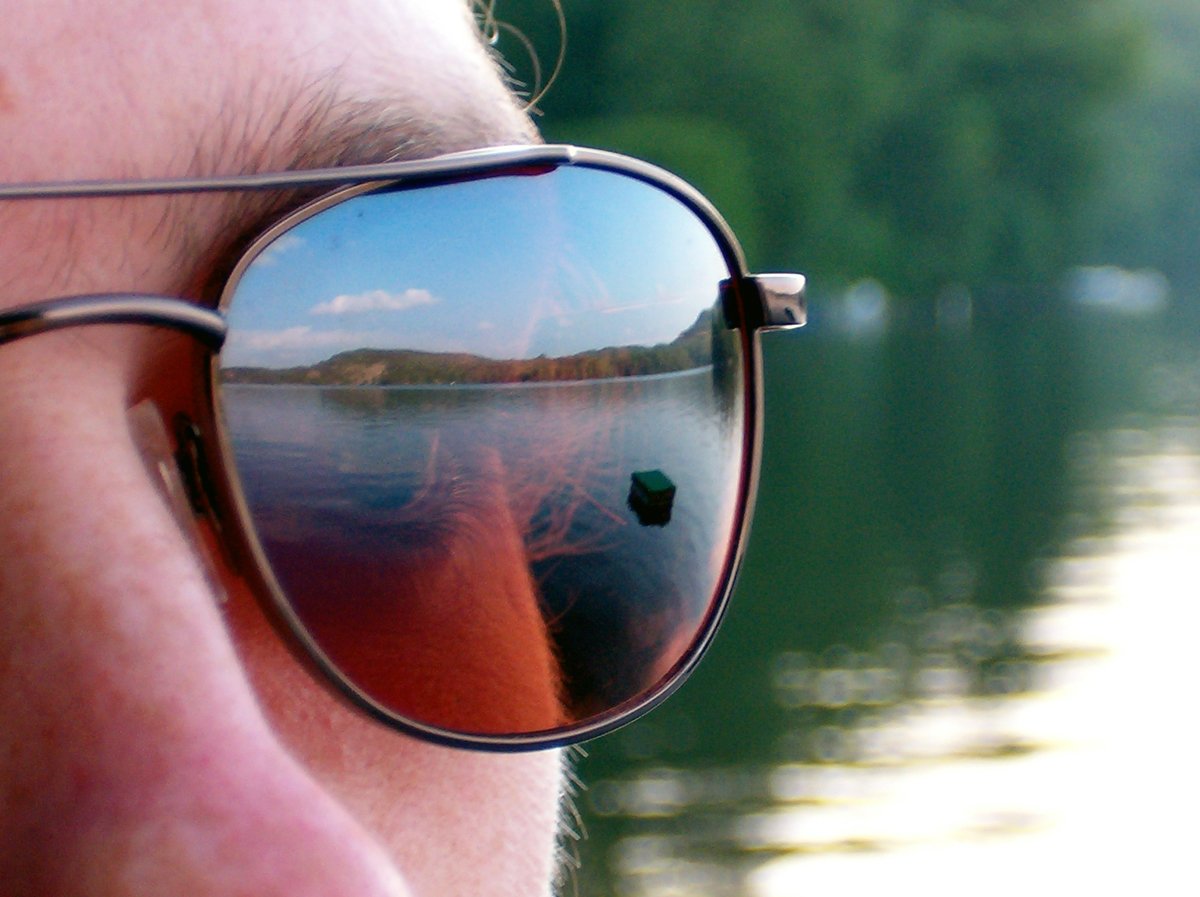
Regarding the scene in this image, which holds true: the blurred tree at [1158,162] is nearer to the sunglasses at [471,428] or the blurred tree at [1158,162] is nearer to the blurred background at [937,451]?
the blurred background at [937,451]

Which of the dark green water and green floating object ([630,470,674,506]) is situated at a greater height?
green floating object ([630,470,674,506])

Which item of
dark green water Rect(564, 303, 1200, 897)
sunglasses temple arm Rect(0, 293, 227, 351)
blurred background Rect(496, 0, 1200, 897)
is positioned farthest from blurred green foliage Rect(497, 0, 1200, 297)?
sunglasses temple arm Rect(0, 293, 227, 351)

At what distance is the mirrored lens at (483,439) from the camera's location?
0.64 metres

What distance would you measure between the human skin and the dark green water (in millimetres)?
5371

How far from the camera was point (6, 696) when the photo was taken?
53 centimetres

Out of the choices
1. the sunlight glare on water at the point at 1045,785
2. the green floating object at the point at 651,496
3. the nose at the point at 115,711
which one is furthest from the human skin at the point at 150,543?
the sunlight glare on water at the point at 1045,785

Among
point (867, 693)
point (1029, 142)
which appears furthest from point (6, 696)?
point (1029, 142)

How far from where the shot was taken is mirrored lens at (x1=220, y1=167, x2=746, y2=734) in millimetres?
639

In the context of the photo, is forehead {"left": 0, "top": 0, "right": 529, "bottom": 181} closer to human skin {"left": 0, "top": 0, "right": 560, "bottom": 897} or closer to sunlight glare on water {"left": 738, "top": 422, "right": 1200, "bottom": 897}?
human skin {"left": 0, "top": 0, "right": 560, "bottom": 897}

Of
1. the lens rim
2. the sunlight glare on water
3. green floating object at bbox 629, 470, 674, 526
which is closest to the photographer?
the lens rim

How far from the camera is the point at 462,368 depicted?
0.69 metres

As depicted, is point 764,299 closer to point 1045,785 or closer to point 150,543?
point 150,543

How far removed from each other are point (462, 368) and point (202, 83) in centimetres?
17

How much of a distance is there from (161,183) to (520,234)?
19 cm
